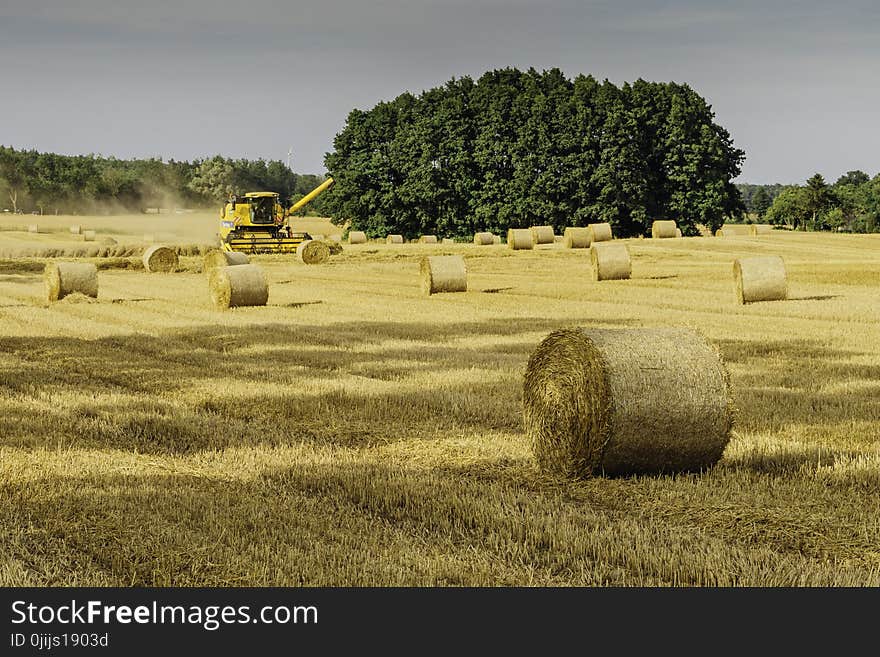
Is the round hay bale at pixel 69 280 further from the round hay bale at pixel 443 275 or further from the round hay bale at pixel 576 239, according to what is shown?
the round hay bale at pixel 576 239

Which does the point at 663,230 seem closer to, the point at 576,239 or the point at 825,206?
the point at 576,239

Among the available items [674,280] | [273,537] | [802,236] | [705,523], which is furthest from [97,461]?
[802,236]

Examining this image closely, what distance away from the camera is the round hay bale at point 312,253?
3803cm

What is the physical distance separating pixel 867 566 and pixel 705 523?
1.06 m

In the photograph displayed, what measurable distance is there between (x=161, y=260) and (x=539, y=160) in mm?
33872

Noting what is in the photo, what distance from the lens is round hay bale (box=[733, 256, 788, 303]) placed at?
22.7m

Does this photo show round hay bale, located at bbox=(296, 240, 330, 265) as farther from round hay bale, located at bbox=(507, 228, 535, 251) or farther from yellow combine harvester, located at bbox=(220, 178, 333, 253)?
round hay bale, located at bbox=(507, 228, 535, 251)

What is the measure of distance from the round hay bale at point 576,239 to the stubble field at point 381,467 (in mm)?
28294

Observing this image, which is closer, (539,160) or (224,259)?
(224,259)

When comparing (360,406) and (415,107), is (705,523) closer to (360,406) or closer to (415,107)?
(360,406)

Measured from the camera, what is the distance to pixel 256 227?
40.3 metres

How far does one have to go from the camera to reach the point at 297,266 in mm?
37219

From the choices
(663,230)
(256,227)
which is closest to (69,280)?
(256,227)

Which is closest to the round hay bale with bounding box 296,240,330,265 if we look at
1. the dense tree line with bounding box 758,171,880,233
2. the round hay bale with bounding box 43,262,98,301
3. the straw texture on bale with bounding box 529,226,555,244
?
the straw texture on bale with bounding box 529,226,555,244
